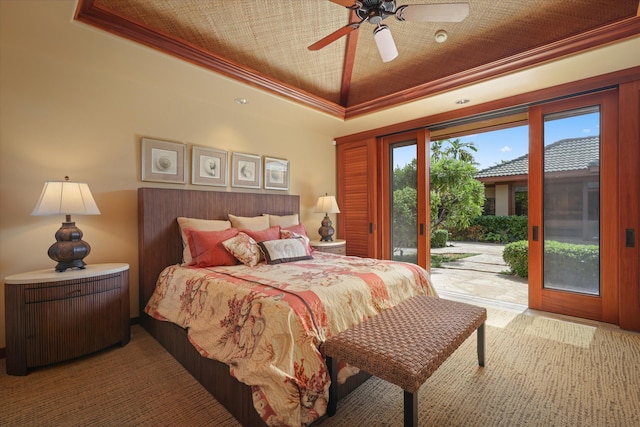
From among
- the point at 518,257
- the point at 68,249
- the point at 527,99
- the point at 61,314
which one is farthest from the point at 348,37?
the point at 518,257

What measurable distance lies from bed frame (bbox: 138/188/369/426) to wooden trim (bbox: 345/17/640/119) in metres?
1.97

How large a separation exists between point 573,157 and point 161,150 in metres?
4.54

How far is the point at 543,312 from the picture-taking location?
3309 millimetres

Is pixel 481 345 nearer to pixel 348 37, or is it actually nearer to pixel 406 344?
pixel 406 344

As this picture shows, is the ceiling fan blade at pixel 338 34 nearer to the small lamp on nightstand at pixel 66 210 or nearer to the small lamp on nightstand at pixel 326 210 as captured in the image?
the small lamp on nightstand at pixel 66 210

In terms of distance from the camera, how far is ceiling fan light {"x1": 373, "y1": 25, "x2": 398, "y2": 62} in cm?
225

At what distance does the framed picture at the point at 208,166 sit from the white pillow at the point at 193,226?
20.8 inches

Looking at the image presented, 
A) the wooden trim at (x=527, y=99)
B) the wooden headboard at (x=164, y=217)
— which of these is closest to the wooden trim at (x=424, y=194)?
the wooden trim at (x=527, y=99)

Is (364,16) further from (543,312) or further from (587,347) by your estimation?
(543,312)

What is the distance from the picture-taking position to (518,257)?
5.20m

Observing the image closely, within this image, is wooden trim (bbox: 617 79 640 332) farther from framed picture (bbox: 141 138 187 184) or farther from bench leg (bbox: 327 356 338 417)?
framed picture (bbox: 141 138 187 184)

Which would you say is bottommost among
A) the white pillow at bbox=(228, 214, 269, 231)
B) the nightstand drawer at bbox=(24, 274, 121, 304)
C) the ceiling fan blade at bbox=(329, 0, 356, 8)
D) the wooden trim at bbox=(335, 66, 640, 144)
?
the nightstand drawer at bbox=(24, 274, 121, 304)

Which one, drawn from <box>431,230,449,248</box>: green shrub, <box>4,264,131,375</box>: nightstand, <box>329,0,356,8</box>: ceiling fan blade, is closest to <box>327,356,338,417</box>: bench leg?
<box>4,264,131,375</box>: nightstand

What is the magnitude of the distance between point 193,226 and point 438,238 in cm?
760
